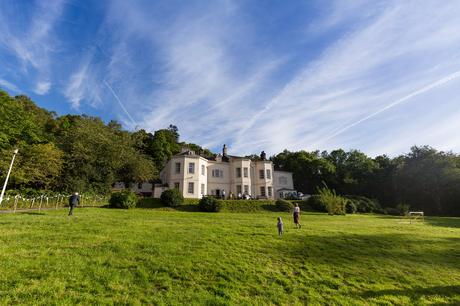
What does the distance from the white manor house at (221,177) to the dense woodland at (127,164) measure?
725cm

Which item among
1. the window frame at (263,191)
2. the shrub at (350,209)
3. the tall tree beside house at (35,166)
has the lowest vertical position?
the shrub at (350,209)

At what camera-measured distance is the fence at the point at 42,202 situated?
21516mm

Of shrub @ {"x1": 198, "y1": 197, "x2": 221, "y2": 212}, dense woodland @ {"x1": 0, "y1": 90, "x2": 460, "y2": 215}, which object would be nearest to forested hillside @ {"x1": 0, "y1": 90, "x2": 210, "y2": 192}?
dense woodland @ {"x1": 0, "y1": 90, "x2": 460, "y2": 215}

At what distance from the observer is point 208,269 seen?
25.4 ft

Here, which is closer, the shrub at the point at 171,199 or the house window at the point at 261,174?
the shrub at the point at 171,199

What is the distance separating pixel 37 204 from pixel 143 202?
10360 mm

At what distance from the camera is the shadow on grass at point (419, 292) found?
7.18 metres

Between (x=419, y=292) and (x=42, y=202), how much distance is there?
29.7 meters

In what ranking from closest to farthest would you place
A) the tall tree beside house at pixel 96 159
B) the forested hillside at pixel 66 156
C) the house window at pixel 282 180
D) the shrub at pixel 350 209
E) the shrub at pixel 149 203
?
the forested hillside at pixel 66 156 < the shrub at pixel 149 203 < the tall tree beside house at pixel 96 159 < the shrub at pixel 350 209 < the house window at pixel 282 180

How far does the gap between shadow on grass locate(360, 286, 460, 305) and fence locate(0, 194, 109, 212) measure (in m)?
24.2

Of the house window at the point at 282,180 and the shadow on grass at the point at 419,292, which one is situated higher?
the house window at the point at 282,180

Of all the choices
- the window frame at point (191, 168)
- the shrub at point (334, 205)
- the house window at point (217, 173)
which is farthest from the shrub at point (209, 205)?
the shrub at point (334, 205)

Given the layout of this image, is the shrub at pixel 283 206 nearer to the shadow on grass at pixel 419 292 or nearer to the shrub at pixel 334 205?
the shrub at pixel 334 205

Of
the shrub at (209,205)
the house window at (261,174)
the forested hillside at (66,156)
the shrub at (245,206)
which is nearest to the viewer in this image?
the shrub at (209,205)
